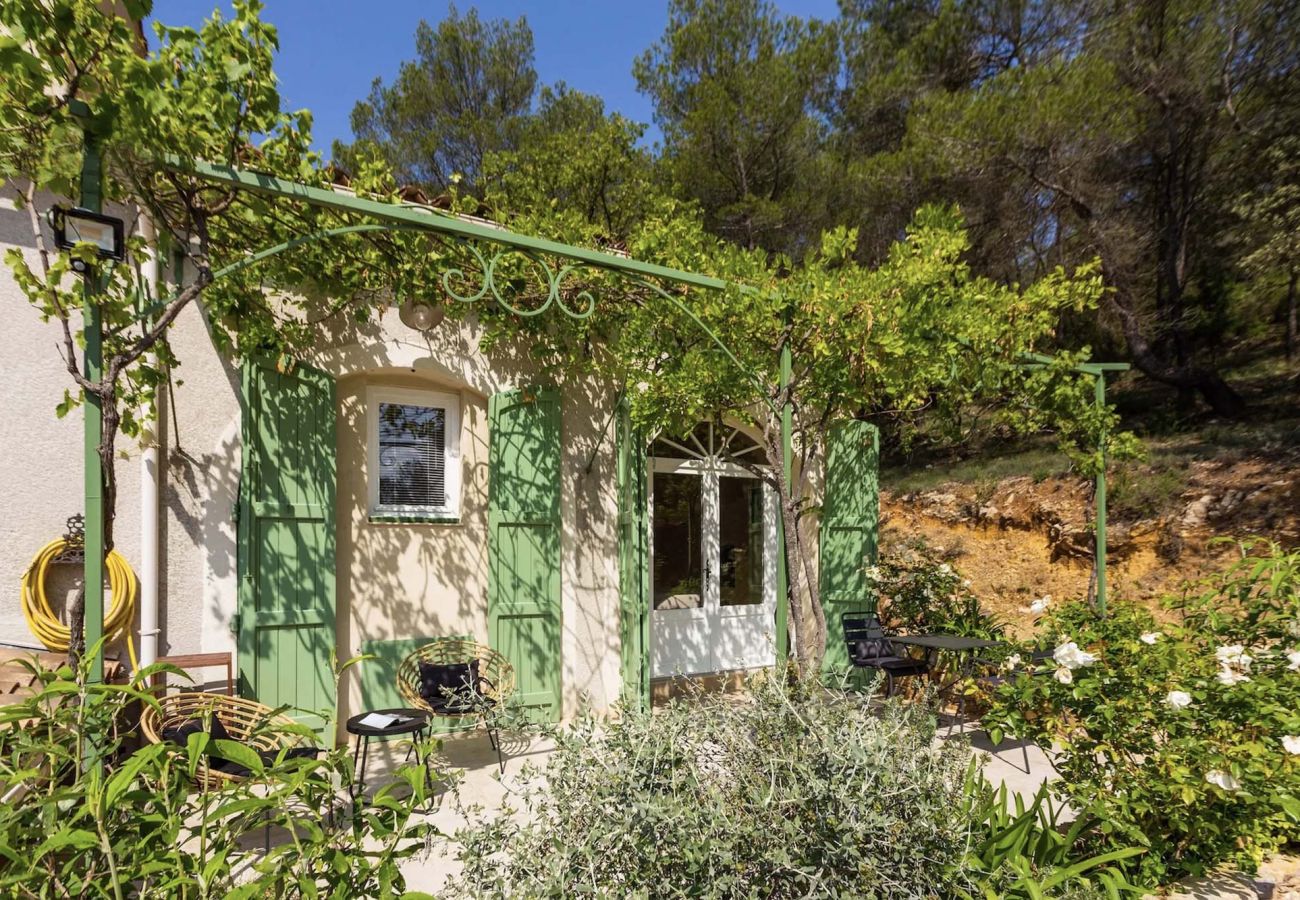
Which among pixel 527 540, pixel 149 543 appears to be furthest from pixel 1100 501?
pixel 149 543

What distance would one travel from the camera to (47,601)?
12.4 feet

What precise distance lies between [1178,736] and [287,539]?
449 cm

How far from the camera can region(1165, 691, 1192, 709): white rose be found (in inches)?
99.8

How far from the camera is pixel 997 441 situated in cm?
1223

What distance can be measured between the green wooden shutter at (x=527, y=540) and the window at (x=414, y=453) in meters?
0.34

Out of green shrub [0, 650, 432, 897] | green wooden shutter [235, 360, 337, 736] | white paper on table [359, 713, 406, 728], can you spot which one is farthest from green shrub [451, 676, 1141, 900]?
green wooden shutter [235, 360, 337, 736]

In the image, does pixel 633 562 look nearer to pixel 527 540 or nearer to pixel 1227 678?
pixel 527 540

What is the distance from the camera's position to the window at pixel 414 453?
5047 millimetres

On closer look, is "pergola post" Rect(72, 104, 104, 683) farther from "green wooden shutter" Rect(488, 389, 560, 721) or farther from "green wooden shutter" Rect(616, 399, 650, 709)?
"green wooden shutter" Rect(616, 399, 650, 709)

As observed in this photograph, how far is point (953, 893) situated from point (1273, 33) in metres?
11.4

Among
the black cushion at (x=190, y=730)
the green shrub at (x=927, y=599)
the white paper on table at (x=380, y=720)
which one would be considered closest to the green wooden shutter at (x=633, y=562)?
the white paper on table at (x=380, y=720)

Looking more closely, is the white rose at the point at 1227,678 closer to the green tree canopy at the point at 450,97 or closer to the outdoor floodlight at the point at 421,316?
the outdoor floodlight at the point at 421,316

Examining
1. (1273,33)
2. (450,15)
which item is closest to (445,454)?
(450,15)

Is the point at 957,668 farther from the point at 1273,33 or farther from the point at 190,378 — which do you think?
the point at 1273,33
